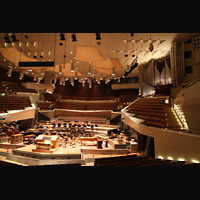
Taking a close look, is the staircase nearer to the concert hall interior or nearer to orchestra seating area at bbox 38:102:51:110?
the concert hall interior

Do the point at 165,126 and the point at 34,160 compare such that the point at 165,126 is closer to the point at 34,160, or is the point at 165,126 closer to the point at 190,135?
the point at 190,135

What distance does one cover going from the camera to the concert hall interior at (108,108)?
4496mm

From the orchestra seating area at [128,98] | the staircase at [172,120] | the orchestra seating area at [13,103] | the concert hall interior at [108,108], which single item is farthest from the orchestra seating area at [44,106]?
the staircase at [172,120]

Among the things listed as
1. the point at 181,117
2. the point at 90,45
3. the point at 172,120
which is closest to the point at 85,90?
the point at 90,45

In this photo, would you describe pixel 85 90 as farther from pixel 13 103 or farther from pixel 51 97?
pixel 13 103

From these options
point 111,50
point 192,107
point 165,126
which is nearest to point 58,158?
point 165,126

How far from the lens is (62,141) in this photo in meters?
6.93

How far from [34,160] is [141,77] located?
1135cm

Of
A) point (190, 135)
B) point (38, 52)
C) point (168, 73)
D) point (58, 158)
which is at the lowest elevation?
point (58, 158)

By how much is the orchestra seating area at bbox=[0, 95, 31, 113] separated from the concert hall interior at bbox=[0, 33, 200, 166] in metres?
0.06

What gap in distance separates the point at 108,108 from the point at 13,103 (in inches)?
345

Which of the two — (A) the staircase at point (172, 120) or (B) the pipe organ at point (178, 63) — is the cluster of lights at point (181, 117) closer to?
(A) the staircase at point (172, 120)

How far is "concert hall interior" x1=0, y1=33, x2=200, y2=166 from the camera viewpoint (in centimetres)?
450

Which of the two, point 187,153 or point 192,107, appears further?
point 192,107
